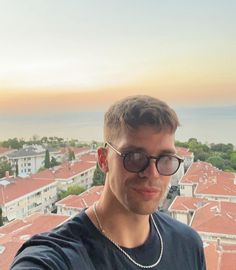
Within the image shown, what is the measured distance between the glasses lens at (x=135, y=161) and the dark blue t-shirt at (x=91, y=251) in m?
0.11

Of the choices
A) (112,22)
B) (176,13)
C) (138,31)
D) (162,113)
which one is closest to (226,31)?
(176,13)

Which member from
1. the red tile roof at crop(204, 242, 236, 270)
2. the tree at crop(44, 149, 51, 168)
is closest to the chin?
the red tile roof at crop(204, 242, 236, 270)

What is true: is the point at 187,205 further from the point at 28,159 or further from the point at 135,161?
the point at 135,161

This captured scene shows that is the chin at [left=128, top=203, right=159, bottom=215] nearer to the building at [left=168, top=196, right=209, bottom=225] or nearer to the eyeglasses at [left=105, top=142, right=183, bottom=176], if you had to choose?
the eyeglasses at [left=105, top=142, right=183, bottom=176]

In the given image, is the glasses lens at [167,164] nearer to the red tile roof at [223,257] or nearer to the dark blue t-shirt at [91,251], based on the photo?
the dark blue t-shirt at [91,251]

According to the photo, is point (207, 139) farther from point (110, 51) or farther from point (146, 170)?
point (146, 170)

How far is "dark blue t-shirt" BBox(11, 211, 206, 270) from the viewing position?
0.51m

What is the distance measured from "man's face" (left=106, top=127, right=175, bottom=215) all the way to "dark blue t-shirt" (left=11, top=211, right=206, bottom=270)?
71mm

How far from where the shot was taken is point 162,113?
2.00 feet

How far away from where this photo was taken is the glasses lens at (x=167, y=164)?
619 millimetres

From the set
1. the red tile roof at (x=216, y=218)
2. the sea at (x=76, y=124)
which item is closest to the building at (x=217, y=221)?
the red tile roof at (x=216, y=218)

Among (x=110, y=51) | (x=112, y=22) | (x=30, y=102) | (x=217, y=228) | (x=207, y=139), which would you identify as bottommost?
(x=217, y=228)

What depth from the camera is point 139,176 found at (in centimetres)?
61

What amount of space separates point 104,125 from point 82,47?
1476mm
